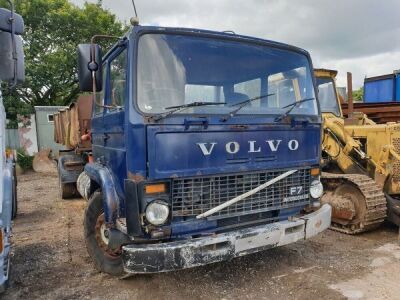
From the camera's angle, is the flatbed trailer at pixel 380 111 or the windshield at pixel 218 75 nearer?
the windshield at pixel 218 75

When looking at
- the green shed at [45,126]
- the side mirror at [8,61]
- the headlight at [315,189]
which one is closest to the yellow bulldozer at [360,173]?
the headlight at [315,189]

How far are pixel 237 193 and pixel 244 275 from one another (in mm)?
1099

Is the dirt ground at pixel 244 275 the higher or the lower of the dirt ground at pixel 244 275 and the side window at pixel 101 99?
the lower

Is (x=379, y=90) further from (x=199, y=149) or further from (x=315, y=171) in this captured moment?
(x=199, y=149)

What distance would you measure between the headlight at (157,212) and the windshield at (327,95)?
454 centimetres

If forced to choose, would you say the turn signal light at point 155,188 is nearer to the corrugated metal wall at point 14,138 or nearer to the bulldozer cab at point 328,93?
the bulldozer cab at point 328,93

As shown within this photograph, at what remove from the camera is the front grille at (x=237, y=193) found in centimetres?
333

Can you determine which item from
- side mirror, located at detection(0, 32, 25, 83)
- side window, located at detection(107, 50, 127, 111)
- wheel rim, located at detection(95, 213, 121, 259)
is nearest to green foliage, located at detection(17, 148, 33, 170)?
wheel rim, located at detection(95, 213, 121, 259)

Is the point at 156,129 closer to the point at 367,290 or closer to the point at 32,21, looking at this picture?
the point at 367,290

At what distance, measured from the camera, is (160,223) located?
323 centimetres

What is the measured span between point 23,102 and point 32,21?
351 cm

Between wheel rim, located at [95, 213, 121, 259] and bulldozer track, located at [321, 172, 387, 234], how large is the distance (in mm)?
3454

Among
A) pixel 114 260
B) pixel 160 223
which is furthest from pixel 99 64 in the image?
pixel 114 260

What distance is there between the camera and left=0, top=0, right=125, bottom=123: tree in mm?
15946
